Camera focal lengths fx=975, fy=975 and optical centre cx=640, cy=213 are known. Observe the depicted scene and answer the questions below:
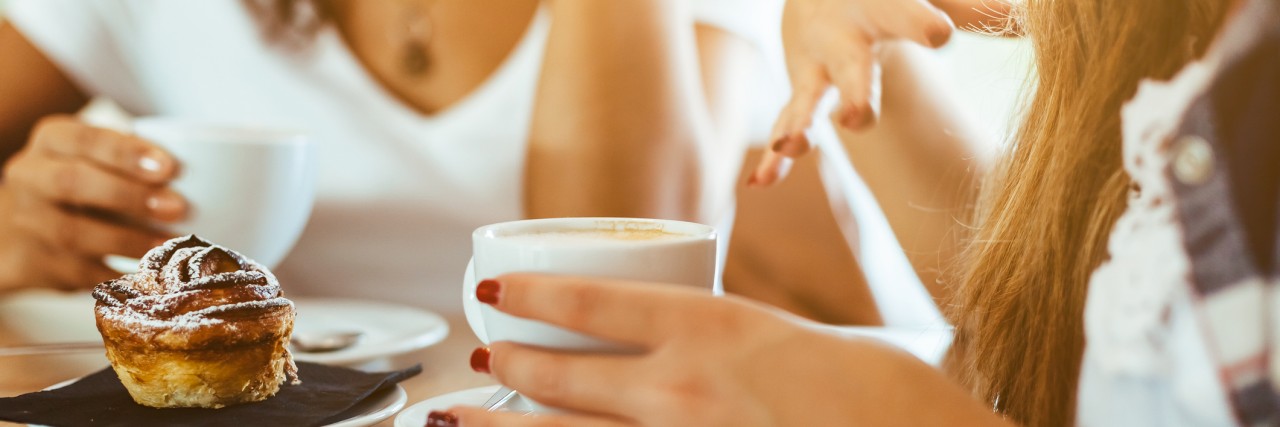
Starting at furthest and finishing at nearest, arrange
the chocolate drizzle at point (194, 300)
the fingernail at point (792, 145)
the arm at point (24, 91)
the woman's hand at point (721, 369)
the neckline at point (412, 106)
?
the arm at point (24, 91) < the neckline at point (412, 106) < the fingernail at point (792, 145) < the chocolate drizzle at point (194, 300) < the woman's hand at point (721, 369)

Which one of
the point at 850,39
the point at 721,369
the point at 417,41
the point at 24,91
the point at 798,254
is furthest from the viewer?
the point at 24,91

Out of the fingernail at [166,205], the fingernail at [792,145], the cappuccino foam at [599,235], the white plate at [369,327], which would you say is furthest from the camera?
the fingernail at [792,145]

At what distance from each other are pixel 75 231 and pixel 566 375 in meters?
0.87

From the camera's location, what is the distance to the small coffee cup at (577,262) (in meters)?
0.50

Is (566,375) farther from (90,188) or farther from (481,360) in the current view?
(90,188)

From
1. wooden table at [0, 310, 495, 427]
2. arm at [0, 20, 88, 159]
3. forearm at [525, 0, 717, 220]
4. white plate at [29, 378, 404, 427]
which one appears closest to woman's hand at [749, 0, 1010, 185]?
forearm at [525, 0, 717, 220]

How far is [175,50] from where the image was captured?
126 cm

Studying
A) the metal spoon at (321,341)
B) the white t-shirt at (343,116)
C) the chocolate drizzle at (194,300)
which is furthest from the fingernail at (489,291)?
the white t-shirt at (343,116)

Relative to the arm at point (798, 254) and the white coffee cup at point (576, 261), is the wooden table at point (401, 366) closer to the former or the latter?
the white coffee cup at point (576, 261)

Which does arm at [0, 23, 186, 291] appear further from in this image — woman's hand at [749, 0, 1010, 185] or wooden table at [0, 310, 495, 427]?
woman's hand at [749, 0, 1010, 185]

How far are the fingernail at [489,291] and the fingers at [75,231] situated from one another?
0.69 meters

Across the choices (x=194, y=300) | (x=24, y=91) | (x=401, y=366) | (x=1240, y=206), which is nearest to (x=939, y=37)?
(x=1240, y=206)

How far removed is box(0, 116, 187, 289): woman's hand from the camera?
945mm

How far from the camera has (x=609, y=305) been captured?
1.53 ft
